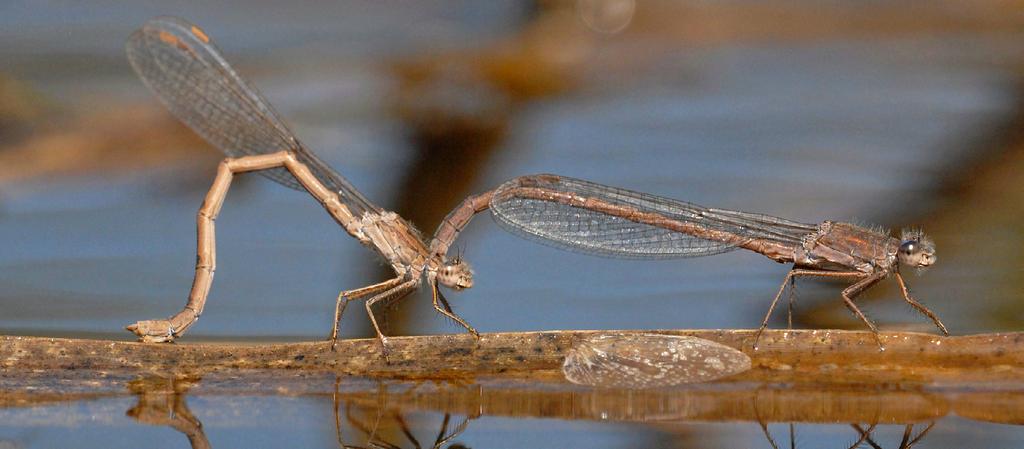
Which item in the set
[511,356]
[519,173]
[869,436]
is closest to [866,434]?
[869,436]

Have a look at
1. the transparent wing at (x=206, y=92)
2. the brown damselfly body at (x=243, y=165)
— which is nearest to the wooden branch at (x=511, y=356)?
the brown damselfly body at (x=243, y=165)

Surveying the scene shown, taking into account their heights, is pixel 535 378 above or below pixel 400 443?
above

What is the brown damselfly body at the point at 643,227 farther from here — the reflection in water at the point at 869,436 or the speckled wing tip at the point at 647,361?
the reflection in water at the point at 869,436

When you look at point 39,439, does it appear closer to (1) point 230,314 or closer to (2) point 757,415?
(2) point 757,415

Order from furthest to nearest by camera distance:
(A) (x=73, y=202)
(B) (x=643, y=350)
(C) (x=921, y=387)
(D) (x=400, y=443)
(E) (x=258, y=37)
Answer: (E) (x=258, y=37)
(A) (x=73, y=202)
(B) (x=643, y=350)
(C) (x=921, y=387)
(D) (x=400, y=443)

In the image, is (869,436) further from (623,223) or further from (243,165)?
(243,165)

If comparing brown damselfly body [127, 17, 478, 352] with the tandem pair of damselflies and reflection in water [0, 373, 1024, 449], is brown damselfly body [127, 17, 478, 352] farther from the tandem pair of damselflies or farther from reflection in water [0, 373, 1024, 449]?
reflection in water [0, 373, 1024, 449]

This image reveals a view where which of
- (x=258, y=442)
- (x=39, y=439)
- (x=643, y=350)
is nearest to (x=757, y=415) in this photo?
(x=643, y=350)
